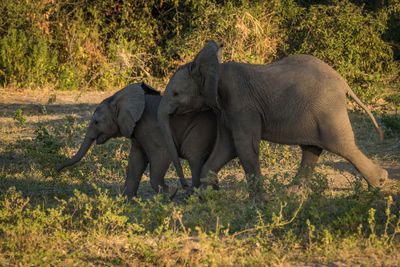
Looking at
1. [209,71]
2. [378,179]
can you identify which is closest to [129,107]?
[209,71]

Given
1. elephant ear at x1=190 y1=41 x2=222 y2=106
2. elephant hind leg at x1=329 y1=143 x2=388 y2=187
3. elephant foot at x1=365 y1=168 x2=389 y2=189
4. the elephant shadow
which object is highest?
elephant ear at x1=190 y1=41 x2=222 y2=106

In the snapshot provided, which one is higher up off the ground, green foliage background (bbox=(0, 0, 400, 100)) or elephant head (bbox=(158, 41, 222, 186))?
elephant head (bbox=(158, 41, 222, 186))

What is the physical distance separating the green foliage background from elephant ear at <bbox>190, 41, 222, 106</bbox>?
5.25 metres

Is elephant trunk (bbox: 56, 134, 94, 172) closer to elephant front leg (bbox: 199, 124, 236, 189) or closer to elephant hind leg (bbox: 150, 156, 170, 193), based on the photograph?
elephant hind leg (bbox: 150, 156, 170, 193)

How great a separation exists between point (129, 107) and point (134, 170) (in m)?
0.70

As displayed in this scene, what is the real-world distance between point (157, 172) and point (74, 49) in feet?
29.1

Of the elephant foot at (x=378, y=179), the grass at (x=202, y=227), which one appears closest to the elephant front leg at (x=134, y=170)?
the grass at (x=202, y=227)

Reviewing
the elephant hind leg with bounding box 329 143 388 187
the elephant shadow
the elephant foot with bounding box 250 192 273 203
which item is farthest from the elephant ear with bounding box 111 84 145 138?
the elephant shadow

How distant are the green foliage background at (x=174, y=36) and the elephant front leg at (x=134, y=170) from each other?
509cm

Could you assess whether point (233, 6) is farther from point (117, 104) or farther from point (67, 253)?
point (67, 253)

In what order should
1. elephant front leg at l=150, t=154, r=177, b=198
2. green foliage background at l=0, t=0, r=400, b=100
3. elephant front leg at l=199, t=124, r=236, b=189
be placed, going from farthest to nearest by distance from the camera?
green foliage background at l=0, t=0, r=400, b=100
elephant front leg at l=150, t=154, r=177, b=198
elephant front leg at l=199, t=124, r=236, b=189

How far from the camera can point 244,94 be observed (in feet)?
17.9

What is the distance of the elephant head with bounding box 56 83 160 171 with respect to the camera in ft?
18.9

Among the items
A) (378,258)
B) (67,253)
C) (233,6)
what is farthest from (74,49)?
(378,258)
